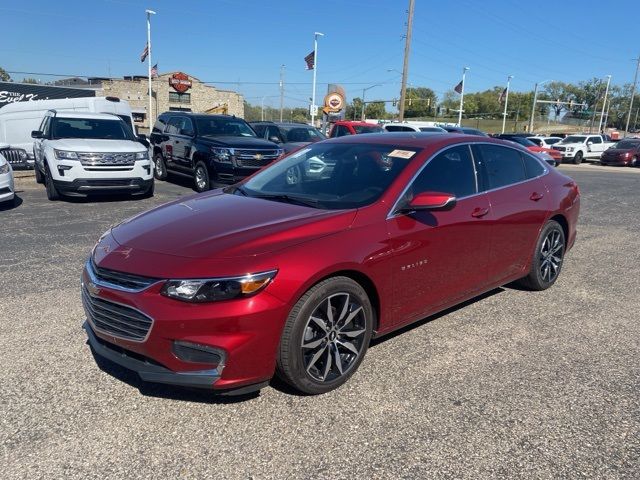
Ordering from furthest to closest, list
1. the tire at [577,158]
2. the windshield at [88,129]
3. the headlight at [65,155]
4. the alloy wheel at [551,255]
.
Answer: the tire at [577,158] → the windshield at [88,129] → the headlight at [65,155] → the alloy wheel at [551,255]

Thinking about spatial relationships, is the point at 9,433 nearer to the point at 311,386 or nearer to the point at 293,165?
the point at 311,386

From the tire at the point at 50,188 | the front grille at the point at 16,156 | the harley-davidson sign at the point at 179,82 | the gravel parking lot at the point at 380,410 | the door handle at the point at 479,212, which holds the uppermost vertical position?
the harley-davidson sign at the point at 179,82

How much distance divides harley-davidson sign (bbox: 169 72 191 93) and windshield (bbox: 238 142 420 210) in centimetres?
6386

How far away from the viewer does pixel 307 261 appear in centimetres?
302

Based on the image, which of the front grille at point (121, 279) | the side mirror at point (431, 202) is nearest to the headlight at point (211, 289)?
the front grille at point (121, 279)

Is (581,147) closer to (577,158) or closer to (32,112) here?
(577,158)

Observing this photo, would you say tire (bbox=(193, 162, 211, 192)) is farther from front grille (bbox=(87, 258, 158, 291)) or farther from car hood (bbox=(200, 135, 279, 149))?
front grille (bbox=(87, 258, 158, 291))

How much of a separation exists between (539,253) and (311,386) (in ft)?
10.1

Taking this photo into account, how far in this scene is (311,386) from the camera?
319 cm

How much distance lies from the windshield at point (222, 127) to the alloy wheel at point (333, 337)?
32.3 ft

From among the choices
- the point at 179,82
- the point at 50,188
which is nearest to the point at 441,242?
the point at 50,188

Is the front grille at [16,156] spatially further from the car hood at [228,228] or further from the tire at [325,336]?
the tire at [325,336]

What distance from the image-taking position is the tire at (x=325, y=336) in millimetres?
3023

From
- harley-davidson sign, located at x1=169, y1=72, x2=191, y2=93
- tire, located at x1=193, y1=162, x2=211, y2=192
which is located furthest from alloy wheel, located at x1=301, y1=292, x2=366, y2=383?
harley-davidson sign, located at x1=169, y1=72, x2=191, y2=93
